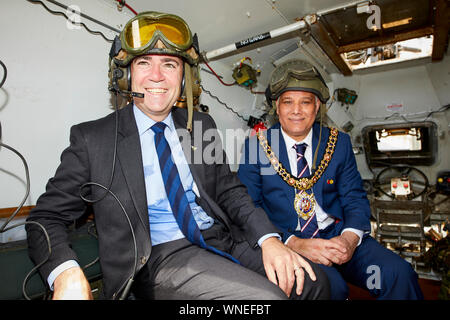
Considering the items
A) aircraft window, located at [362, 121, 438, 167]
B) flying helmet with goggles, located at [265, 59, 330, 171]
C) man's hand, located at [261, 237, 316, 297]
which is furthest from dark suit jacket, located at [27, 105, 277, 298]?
aircraft window, located at [362, 121, 438, 167]

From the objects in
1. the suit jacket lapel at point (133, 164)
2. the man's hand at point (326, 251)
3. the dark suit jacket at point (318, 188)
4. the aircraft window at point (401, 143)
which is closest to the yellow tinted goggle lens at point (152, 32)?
the suit jacket lapel at point (133, 164)

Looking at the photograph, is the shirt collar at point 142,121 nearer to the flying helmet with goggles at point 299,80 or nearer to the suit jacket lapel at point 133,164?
the suit jacket lapel at point 133,164

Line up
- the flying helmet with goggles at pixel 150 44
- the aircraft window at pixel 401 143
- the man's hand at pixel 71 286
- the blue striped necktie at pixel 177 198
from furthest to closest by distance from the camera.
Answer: the aircraft window at pixel 401 143, the flying helmet with goggles at pixel 150 44, the blue striped necktie at pixel 177 198, the man's hand at pixel 71 286

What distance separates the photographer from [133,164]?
1162 millimetres

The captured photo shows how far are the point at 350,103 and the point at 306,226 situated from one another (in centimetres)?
289

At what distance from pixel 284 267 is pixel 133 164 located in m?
0.79

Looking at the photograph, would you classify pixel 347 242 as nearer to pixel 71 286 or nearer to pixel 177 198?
pixel 177 198

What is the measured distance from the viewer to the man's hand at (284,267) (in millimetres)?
1084

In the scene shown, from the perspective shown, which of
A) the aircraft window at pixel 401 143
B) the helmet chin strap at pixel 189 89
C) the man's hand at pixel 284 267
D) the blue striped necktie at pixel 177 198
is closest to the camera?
the man's hand at pixel 284 267

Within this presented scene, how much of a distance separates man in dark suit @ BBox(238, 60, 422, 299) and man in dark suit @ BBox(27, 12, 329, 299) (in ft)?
1.43

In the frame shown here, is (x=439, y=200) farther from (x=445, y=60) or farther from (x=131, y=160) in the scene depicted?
(x=131, y=160)

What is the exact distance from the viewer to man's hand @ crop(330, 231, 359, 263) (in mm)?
1488

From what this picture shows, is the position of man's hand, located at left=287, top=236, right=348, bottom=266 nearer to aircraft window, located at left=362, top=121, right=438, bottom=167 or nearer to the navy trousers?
the navy trousers

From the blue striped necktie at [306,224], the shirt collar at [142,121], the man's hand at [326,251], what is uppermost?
the shirt collar at [142,121]
